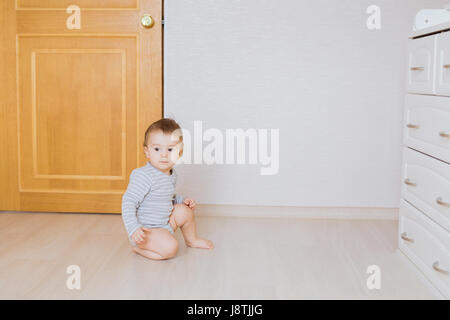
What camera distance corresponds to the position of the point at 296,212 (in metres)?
2.53

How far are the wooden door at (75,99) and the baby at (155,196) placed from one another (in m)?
0.58

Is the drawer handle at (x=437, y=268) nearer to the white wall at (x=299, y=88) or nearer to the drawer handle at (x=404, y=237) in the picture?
the drawer handle at (x=404, y=237)

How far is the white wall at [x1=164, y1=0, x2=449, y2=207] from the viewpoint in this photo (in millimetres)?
2422

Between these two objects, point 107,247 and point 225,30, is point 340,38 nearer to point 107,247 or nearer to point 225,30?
point 225,30

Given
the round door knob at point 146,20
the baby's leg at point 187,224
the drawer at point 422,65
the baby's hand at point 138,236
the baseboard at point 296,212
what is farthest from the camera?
the baseboard at point 296,212

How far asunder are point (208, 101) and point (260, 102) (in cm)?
24

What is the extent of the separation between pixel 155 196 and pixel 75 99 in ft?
2.67

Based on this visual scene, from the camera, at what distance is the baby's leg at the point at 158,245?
1.85 m

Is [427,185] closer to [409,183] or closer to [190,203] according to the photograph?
[409,183]

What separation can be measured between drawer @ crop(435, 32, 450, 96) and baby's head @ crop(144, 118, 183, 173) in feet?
2.90

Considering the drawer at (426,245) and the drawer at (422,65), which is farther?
the drawer at (422,65)

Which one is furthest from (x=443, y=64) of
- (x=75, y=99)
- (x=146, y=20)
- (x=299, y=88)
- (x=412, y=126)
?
(x=75, y=99)

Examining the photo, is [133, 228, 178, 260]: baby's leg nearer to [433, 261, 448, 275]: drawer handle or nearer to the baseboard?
the baseboard

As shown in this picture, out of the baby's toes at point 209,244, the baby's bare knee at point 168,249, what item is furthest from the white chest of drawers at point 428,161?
the baby's bare knee at point 168,249
